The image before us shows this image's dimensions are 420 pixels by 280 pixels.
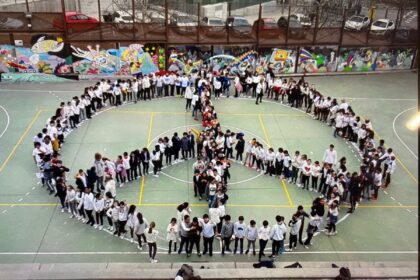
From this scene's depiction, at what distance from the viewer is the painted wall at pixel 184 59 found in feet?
90.2

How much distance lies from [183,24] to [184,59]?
2997mm

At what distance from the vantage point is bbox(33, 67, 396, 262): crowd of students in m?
14.0

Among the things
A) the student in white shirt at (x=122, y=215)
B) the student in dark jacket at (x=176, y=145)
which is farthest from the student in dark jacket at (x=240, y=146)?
the student in white shirt at (x=122, y=215)

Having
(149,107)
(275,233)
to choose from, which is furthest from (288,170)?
(149,107)

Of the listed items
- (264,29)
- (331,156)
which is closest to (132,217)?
(331,156)

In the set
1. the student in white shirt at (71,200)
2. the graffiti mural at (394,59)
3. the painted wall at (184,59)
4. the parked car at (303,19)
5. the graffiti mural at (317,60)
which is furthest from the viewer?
the parked car at (303,19)

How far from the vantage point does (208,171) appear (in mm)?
16672

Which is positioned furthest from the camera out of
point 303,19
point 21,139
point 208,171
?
point 303,19

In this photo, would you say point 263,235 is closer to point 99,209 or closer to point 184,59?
point 99,209

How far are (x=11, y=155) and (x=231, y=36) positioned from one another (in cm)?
1561

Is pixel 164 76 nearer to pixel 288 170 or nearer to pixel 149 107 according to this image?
pixel 149 107

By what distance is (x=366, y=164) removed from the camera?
18.2m

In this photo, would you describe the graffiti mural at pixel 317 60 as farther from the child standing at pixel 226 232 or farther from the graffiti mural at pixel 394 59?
Result: the child standing at pixel 226 232

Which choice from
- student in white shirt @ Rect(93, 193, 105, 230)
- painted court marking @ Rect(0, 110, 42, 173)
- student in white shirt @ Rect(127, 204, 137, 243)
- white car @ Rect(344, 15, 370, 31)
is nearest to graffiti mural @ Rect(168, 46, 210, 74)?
painted court marking @ Rect(0, 110, 42, 173)
